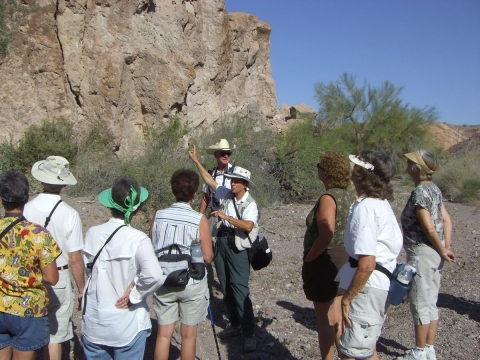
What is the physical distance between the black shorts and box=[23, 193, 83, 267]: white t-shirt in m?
1.69

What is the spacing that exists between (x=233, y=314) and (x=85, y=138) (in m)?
8.99

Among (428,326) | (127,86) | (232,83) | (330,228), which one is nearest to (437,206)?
(428,326)

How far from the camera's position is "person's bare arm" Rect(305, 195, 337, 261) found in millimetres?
3111

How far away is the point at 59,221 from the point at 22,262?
1.82 ft

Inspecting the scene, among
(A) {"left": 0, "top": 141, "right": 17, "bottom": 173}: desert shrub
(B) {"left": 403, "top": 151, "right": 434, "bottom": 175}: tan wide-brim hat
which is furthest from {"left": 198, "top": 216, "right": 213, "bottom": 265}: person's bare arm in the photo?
(A) {"left": 0, "top": 141, "right": 17, "bottom": 173}: desert shrub

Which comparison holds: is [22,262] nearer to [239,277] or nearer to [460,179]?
[239,277]

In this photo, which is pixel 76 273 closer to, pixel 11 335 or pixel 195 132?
pixel 11 335

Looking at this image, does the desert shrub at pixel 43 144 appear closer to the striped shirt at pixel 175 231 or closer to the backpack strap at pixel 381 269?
the striped shirt at pixel 175 231

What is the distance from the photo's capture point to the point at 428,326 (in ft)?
12.1

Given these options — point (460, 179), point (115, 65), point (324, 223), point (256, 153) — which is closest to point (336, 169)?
point (324, 223)

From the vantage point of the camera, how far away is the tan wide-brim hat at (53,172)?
315cm

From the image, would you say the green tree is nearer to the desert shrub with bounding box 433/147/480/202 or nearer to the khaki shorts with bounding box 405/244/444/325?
the desert shrub with bounding box 433/147/480/202

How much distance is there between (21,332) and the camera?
264 centimetres

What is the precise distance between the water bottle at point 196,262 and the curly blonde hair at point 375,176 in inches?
45.6
